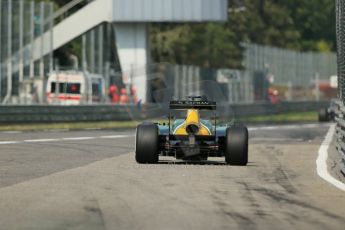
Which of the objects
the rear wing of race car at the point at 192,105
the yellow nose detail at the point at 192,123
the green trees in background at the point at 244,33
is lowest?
the yellow nose detail at the point at 192,123

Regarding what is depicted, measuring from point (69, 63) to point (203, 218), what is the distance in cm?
5299

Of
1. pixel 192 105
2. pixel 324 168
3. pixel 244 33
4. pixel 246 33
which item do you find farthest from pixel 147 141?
pixel 246 33

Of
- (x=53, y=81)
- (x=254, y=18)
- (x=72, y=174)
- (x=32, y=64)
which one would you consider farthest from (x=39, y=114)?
(x=254, y=18)

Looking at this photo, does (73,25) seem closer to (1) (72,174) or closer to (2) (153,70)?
(2) (153,70)

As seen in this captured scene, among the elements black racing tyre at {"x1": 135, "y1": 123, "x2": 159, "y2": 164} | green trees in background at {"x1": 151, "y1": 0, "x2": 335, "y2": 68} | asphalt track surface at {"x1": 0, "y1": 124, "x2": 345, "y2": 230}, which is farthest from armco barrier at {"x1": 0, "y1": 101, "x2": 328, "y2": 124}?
green trees in background at {"x1": 151, "y1": 0, "x2": 335, "y2": 68}

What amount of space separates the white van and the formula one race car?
80.1 ft

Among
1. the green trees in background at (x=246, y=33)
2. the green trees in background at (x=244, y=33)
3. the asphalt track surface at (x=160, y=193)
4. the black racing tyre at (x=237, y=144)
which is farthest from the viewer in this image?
the green trees in background at (x=246, y=33)

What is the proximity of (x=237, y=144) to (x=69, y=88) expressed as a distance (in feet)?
83.3

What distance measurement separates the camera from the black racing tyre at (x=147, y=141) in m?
17.3

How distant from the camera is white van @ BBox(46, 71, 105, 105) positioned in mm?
41906

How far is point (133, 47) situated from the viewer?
51.4 meters

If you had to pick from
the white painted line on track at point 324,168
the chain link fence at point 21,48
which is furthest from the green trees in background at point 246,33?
the white painted line on track at point 324,168

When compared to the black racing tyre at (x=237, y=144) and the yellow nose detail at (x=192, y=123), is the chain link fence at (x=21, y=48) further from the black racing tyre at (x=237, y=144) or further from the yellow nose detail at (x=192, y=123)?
the black racing tyre at (x=237, y=144)

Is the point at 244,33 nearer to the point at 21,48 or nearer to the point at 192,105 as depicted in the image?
the point at 21,48
